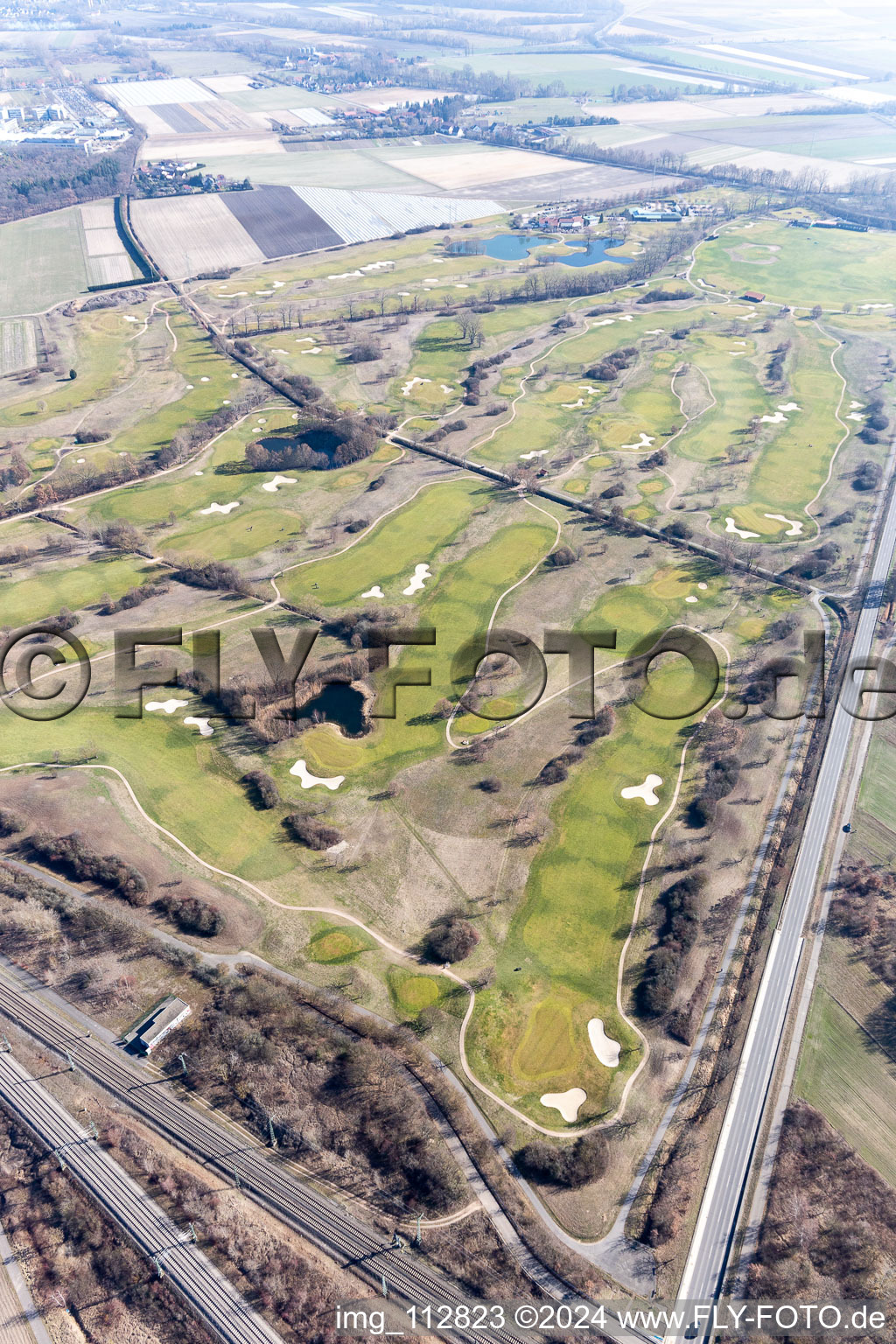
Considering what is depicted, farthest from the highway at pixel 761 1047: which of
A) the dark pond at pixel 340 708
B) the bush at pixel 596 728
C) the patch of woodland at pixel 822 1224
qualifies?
the dark pond at pixel 340 708

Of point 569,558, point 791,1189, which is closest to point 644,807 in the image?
point 791,1189

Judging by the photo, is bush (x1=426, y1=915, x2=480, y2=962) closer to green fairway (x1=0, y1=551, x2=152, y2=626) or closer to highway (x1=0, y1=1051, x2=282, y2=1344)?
highway (x1=0, y1=1051, x2=282, y2=1344)

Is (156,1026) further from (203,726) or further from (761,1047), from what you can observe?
(761,1047)

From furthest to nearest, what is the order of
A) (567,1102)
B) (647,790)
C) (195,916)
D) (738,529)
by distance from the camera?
(738,529) → (647,790) → (195,916) → (567,1102)

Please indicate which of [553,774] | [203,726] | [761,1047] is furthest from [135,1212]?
[553,774]

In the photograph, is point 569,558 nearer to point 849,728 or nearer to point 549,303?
point 849,728

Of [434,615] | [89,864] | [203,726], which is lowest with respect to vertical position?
[89,864]
